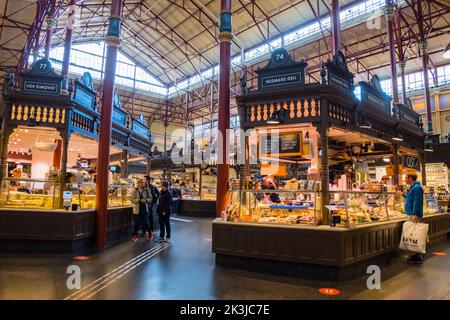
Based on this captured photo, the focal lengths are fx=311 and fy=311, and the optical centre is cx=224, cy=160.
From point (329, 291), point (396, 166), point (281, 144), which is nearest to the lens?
point (329, 291)

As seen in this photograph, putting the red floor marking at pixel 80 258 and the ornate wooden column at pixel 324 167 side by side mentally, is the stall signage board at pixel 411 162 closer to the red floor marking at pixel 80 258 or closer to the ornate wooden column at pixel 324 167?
the ornate wooden column at pixel 324 167

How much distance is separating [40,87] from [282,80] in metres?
5.51

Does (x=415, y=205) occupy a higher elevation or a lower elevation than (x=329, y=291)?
higher

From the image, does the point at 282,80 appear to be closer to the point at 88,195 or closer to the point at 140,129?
the point at 88,195

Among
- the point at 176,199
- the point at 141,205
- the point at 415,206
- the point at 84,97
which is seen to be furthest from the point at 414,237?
the point at 176,199

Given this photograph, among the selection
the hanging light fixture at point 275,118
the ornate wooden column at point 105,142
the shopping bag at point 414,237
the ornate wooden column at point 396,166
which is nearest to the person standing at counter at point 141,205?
the ornate wooden column at point 105,142

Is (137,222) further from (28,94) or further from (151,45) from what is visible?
(151,45)

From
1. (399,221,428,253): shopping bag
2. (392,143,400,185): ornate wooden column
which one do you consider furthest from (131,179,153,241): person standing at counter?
(392,143,400,185): ornate wooden column

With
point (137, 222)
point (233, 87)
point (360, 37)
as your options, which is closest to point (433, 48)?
point (360, 37)

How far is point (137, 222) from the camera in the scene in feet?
28.8

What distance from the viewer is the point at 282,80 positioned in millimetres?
5863

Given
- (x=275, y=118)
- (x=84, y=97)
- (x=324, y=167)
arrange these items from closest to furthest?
(x=324, y=167) < (x=275, y=118) < (x=84, y=97)

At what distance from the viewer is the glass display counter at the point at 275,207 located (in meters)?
5.39

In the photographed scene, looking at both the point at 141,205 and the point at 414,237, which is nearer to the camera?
the point at 414,237
